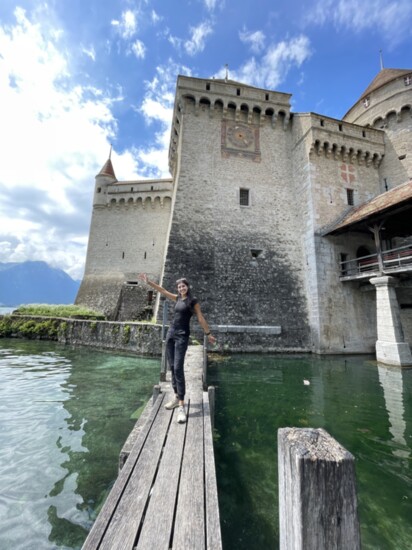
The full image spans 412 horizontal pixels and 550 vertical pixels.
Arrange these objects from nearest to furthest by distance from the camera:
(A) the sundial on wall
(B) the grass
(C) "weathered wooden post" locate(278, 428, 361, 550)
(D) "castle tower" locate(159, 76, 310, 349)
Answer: (C) "weathered wooden post" locate(278, 428, 361, 550), (D) "castle tower" locate(159, 76, 310, 349), (B) the grass, (A) the sundial on wall

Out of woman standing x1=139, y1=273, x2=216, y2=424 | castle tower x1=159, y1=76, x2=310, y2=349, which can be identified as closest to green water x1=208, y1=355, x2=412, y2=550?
woman standing x1=139, y1=273, x2=216, y2=424

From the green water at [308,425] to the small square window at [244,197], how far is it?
353 inches

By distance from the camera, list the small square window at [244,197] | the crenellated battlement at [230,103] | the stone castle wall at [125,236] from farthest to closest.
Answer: the stone castle wall at [125,236] < the crenellated battlement at [230,103] < the small square window at [244,197]

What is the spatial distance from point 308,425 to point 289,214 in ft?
39.3

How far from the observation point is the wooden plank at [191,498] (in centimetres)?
140

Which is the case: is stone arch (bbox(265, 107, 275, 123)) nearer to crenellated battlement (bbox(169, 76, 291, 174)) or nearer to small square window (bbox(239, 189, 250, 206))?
crenellated battlement (bbox(169, 76, 291, 174))

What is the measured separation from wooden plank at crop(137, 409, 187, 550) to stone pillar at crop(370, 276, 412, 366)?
9.76 meters

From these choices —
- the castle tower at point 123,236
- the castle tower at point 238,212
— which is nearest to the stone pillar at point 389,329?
the castle tower at point 238,212

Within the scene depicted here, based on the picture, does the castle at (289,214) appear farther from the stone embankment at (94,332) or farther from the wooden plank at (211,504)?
the wooden plank at (211,504)

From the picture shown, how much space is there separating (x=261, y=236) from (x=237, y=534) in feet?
40.3

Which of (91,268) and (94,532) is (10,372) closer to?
(94,532)

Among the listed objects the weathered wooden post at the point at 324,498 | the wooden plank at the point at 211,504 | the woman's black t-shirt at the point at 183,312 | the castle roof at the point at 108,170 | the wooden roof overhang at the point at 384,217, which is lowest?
the wooden plank at the point at 211,504

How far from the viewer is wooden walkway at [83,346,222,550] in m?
1.37

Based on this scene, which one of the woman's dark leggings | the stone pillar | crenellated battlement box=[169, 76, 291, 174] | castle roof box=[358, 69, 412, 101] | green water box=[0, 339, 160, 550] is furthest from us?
castle roof box=[358, 69, 412, 101]
